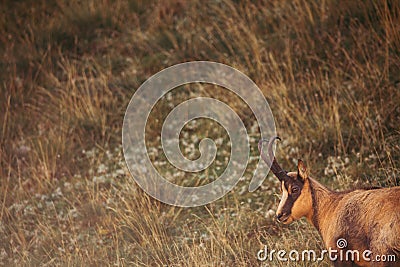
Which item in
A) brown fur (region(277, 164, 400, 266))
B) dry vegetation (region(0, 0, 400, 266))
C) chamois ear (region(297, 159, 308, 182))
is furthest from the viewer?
dry vegetation (region(0, 0, 400, 266))

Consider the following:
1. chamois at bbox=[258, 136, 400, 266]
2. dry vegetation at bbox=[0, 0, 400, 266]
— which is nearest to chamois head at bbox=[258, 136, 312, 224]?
chamois at bbox=[258, 136, 400, 266]

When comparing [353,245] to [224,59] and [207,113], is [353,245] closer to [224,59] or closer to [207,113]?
[207,113]

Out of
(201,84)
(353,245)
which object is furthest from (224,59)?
(353,245)

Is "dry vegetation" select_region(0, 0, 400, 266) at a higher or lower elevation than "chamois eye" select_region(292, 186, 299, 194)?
lower

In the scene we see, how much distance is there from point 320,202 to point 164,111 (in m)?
3.77

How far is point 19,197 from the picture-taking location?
21.4ft

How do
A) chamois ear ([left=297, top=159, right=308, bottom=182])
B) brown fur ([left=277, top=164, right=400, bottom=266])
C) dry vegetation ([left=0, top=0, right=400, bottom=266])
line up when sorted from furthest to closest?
dry vegetation ([left=0, top=0, right=400, bottom=266]) → chamois ear ([left=297, top=159, right=308, bottom=182]) → brown fur ([left=277, top=164, right=400, bottom=266])

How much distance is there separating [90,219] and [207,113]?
189 cm

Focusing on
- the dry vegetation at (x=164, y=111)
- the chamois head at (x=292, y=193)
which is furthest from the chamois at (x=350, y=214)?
the dry vegetation at (x=164, y=111)

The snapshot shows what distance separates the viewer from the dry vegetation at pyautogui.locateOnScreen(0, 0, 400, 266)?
5.49m

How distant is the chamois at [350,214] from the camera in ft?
10.8

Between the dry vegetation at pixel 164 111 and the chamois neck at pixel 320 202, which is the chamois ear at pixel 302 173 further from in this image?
the dry vegetation at pixel 164 111

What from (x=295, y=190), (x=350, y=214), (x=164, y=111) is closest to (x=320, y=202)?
(x=295, y=190)

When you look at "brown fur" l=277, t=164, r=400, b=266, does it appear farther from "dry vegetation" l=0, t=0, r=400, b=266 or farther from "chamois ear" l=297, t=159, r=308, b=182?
"dry vegetation" l=0, t=0, r=400, b=266
